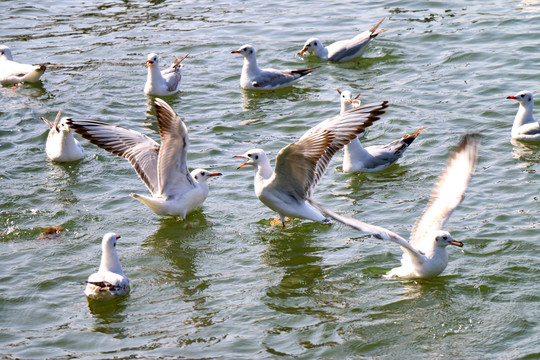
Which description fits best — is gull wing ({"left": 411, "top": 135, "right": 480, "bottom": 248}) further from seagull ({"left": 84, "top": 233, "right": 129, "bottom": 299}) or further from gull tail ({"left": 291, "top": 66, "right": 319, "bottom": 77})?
gull tail ({"left": 291, "top": 66, "right": 319, "bottom": 77})

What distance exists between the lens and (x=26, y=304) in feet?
26.4

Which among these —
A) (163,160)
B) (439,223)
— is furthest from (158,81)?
(439,223)

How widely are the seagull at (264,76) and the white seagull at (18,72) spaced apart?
150 inches

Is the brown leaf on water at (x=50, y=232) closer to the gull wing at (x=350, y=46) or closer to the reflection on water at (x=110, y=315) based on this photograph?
the reflection on water at (x=110, y=315)

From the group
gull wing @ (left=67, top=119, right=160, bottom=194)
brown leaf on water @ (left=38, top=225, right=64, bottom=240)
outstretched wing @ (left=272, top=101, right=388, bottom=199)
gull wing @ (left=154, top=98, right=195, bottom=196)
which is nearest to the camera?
outstretched wing @ (left=272, top=101, right=388, bottom=199)

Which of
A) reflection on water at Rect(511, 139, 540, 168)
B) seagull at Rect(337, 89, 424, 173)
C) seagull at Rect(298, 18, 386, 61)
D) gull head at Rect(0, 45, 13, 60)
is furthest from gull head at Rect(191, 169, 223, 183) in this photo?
gull head at Rect(0, 45, 13, 60)

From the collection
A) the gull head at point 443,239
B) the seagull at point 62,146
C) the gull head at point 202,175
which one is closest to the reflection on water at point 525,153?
the gull head at point 443,239

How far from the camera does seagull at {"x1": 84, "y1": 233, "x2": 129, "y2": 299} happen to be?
309 inches

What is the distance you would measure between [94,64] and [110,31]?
7.68 ft

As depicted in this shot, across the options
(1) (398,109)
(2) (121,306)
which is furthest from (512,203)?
(2) (121,306)

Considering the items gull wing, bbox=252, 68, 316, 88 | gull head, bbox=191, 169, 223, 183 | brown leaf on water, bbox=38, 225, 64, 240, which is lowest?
brown leaf on water, bbox=38, 225, 64, 240

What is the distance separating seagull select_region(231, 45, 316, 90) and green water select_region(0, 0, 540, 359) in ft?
1.03

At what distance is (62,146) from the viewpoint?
11.6 metres

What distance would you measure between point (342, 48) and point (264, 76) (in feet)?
6.29
